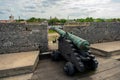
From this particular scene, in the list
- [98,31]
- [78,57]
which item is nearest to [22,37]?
[78,57]

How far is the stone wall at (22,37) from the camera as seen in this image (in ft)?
17.4

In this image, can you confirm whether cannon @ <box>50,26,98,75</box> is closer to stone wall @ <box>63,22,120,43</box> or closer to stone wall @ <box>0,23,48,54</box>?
stone wall @ <box>0,23,48,54</box>

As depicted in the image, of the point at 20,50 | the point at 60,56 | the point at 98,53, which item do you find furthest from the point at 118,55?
the point at 20,50

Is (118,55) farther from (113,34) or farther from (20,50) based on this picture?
(20,50)

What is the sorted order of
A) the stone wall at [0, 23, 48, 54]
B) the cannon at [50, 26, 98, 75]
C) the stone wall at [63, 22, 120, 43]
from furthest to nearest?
the stone wall at [63, 22, 120, 43], the stone wall at [0, 23, 48, 54], the cannon at [50, 26, 98, 75]

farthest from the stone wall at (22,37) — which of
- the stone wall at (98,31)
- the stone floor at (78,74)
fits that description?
the stone wall at (98,31)

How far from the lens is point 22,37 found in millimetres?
5559

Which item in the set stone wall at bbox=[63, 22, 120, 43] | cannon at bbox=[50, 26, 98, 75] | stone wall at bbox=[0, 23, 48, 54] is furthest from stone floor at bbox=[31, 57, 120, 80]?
stone wall at bbox=[63, 22, 120, 43]

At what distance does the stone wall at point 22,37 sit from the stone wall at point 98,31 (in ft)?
4.57

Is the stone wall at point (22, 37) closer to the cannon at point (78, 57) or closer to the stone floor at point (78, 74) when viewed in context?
the stone floor at point (78, 74)

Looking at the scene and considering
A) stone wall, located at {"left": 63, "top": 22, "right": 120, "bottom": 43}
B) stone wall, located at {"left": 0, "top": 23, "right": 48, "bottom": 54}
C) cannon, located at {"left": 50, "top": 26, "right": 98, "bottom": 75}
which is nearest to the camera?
cannon, located at {"left": 50, "top": 26, "right": 98, "bottom": 75}

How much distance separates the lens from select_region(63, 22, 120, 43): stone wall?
688 centimetres

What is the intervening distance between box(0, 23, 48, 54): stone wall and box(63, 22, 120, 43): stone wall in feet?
4.57

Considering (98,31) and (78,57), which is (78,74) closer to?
(78,57)
